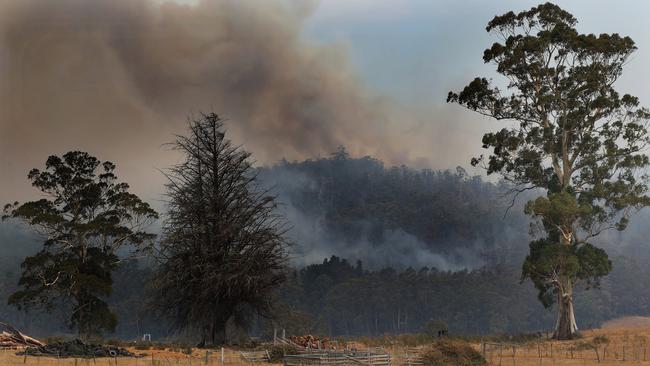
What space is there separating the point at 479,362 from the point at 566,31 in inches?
1128

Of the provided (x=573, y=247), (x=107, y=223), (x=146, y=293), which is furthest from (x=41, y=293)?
(x=573, y=247)

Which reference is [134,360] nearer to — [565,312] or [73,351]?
[73,351]

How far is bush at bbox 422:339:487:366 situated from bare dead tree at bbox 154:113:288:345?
11.3m

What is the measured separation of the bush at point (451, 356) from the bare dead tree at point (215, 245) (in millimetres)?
11259

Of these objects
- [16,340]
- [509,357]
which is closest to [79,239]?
[16,340]

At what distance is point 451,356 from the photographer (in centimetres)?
3034

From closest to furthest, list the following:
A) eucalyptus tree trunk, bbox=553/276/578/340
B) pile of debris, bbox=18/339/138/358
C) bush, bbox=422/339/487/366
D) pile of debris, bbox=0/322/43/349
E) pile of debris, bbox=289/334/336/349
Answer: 1. bush, bbox=422/339/487/366
2. pile of debris, bbox=289/334/336/349
3. pile of debris, bbox=18/339/138/358
4. pile of debris, bbox=0/322/43/349
5. eucalyptus tree trunk, bbox=553/276/578/340

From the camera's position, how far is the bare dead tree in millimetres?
39094

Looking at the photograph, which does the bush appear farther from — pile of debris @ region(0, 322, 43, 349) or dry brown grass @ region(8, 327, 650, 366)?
pile of debris @ region(0, 322, 43, 349)

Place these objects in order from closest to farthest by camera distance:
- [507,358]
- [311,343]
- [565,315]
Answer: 1. [311,343]
2. [507,358]
3. [565,315]

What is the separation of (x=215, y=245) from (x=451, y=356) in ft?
48.3

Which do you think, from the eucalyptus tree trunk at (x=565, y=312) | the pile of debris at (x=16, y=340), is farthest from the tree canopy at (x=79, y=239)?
the eucalyptus tree trunk at (x=565, y=312)

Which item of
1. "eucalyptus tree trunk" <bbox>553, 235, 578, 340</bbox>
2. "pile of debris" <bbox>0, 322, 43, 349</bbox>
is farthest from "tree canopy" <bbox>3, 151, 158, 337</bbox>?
"eucalyptus tree trunk" <bbox>553, 235, 578, 340</bbox>

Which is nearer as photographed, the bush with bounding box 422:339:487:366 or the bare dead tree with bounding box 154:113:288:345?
the bush with bounding box 422:339:487:366
